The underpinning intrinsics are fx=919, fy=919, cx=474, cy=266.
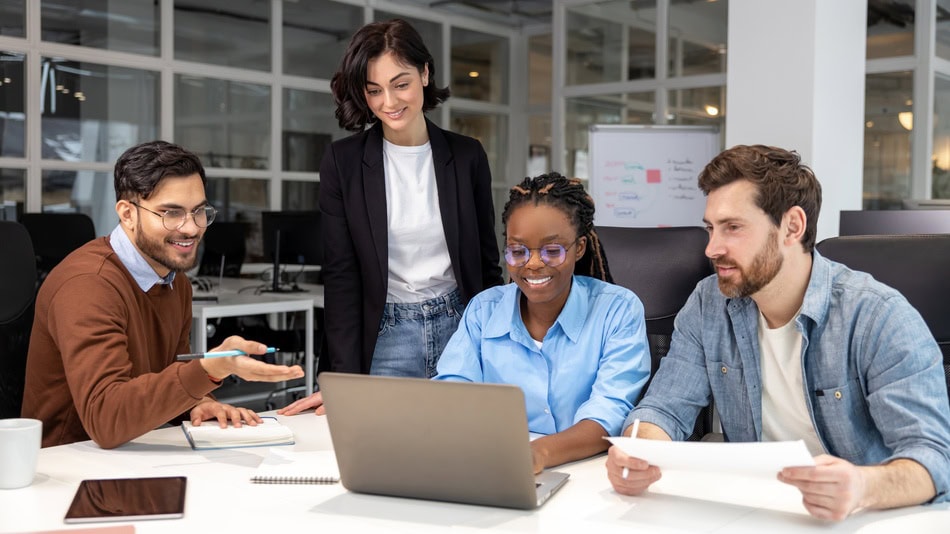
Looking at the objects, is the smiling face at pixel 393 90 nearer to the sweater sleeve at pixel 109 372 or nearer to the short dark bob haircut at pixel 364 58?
the short dark bob haircut at pixel 364 58

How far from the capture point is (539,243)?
1914mm

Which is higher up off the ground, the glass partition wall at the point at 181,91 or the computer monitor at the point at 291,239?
the glass partition wall at the point at 181,91

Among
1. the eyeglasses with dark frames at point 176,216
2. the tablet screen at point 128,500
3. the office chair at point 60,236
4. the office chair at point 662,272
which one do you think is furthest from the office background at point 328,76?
the tablet screen at point 128,500

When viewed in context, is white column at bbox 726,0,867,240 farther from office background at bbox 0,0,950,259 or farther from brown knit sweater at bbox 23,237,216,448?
brown knit sweater at bbox 23,237,216,448

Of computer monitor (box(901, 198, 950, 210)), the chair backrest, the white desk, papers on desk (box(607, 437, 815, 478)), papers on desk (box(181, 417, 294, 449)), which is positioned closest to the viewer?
papers on desk (box(607, 437, 815, 478))

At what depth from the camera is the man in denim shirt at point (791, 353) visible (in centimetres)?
150

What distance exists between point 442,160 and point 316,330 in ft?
12.9

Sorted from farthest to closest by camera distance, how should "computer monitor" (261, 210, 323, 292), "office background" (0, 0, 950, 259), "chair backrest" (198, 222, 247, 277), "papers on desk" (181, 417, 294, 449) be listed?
"chair backrest" (198, 222, 247, 277) → "office background" (0, 0, 950, 259) → "computer monitor" (261, 210, 323, 292) → "papers on desk" (181, 417, 294, 449)

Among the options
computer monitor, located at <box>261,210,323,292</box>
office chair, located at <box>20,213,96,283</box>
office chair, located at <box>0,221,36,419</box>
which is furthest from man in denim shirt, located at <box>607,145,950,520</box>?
office chair, located at <box>20,213,96,283</box>

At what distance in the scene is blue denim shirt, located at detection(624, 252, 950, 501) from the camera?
1.51m

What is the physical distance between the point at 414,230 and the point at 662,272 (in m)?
0.66

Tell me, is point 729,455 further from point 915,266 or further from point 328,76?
point 328,76

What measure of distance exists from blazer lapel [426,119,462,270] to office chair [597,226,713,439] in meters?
0.45

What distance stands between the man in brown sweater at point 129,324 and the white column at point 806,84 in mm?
3873
